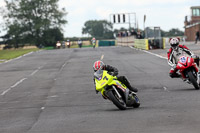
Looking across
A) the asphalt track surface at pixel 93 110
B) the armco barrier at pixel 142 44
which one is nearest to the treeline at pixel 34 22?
the armco barrier at pixel 142 44

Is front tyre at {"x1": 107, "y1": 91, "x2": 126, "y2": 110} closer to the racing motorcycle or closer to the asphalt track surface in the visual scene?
the racing motorcycle

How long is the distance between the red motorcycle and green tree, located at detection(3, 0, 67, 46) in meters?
95.5

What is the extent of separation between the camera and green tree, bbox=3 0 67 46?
111 metres

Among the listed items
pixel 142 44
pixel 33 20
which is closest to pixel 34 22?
pixel 33 20

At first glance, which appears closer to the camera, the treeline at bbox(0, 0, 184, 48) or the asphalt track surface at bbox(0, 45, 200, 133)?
the asphalt track surface at bbox(0, 45, 200, 133)

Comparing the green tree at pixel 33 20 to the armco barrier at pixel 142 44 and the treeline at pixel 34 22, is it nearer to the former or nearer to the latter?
the treeline at pixel 34 22

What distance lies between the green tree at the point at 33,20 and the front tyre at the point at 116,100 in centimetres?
9839

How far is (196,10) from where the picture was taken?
4122 inches

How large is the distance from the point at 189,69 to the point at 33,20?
98.7 m

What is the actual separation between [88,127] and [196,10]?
3866 inches

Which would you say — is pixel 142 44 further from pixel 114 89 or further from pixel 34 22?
pixel 34 22

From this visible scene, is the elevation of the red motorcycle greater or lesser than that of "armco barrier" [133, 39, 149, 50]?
greater

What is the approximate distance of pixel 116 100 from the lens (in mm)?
11633

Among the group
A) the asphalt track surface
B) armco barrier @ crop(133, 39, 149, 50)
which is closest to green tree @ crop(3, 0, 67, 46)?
armco barrier @ crop(133, 39, 149, 50)
